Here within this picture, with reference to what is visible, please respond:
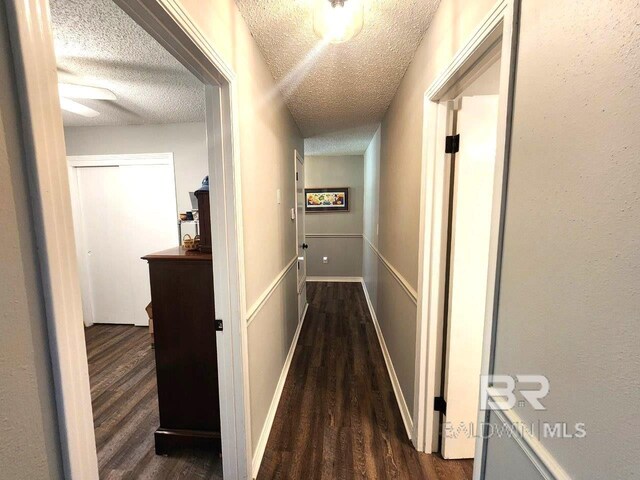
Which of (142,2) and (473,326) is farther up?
(142,2)

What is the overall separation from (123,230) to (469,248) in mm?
3681

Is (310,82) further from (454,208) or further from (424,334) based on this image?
(424,334)

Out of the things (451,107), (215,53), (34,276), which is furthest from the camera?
(451,107)

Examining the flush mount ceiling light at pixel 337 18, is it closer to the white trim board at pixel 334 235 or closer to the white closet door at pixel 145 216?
the white closet door at pixel 145 216

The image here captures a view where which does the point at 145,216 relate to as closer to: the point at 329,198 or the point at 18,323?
the point at 329,198

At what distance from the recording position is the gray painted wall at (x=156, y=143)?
10.4ft

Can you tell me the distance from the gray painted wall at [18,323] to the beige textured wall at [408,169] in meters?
1.26

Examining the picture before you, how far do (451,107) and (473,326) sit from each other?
116 centimetres

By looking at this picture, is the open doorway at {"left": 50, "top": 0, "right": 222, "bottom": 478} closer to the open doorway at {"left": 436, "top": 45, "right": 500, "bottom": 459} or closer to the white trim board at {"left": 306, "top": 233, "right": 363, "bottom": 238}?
the open doorway at {"left": 436, "top": 45, "right": 500, "bottom": 459}

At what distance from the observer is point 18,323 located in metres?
0.44

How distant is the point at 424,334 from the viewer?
1555mm

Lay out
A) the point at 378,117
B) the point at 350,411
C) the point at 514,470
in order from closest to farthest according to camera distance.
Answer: the point at 514,470 → the point at 350,411 → the point at 378,117

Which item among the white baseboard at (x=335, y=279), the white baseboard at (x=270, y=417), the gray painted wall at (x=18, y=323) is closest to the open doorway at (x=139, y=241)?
the white baseboard at (x=270, y=417)

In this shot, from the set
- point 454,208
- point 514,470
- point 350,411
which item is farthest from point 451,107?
point 350,411
